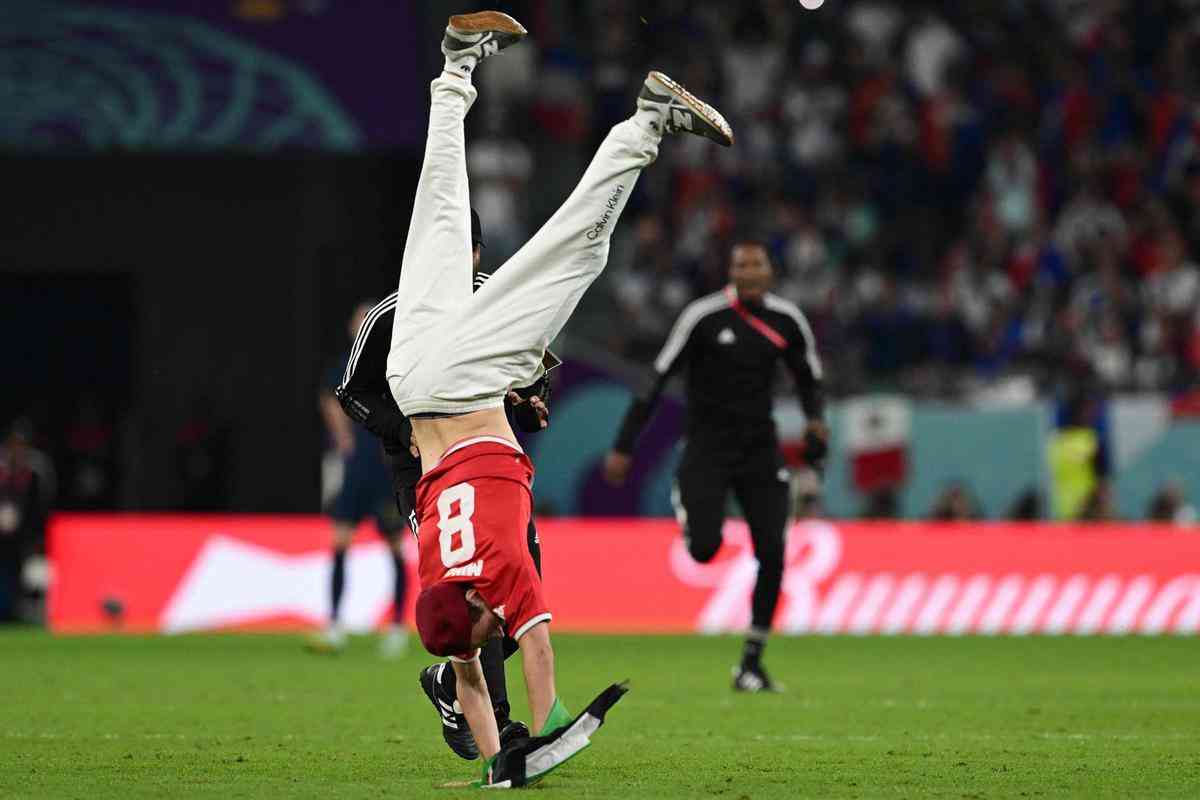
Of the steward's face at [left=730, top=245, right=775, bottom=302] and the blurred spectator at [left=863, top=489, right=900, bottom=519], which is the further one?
the blurred spectator at [left=863, top=489, right=900, bottom=519]

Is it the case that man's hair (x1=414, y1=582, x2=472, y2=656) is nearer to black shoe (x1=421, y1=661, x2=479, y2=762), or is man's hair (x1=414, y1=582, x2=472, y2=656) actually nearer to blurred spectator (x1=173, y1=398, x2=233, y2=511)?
black shoe (x1=421, y1=661, x2=479, y2=762)

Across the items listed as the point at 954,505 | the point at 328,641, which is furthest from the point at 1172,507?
the point at 328,641

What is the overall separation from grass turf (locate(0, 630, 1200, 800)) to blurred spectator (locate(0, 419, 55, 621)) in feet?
14.3

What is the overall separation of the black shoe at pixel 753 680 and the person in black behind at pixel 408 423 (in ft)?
11.6

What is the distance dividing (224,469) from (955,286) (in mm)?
8067

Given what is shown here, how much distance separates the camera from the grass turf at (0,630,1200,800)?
7184 mm

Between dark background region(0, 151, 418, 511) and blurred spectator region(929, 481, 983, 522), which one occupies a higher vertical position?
dark background region(0, 151, 418, 511)

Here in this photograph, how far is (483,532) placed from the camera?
672 centimetres

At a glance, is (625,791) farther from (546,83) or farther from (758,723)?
(546,83)

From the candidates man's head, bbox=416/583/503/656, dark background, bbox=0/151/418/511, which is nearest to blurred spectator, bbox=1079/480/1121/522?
dark background, bbox=0/151/418/511

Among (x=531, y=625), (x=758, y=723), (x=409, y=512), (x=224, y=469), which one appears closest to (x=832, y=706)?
(x=758, y=723)

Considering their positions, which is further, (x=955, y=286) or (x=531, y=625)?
(x=955, y=286)

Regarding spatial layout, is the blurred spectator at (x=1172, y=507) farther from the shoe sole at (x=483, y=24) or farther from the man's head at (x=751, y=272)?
the shoe sole at (x=483, y=24)

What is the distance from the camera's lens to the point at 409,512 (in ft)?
25.8
